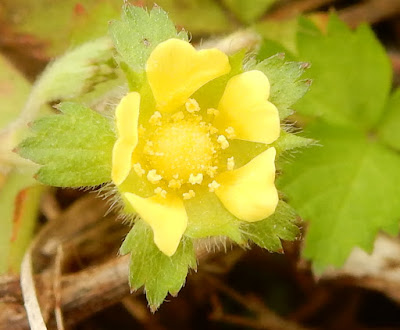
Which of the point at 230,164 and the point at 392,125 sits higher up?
the point at 230,164

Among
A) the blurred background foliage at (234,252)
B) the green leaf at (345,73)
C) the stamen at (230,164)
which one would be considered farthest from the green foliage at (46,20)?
the stamen at (230,164)

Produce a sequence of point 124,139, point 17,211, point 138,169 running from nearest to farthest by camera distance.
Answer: point 124,139 < point 138,169 < point 17,211

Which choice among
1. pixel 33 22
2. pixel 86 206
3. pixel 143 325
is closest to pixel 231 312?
pixel 143 325

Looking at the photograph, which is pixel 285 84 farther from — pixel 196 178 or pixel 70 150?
pixel 70 150

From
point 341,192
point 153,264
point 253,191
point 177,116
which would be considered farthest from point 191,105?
point 341,192

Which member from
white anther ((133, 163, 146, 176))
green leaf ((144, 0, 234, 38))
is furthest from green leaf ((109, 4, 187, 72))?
green leaf ((144, 0, 234, 38))

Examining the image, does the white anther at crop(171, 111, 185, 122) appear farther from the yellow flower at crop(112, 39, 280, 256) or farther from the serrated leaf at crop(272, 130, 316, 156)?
the serrated leaf at crop(272, 130, 316, 156)

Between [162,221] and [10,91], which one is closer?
[162,221]

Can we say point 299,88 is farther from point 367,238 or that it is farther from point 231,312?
point 231,312
